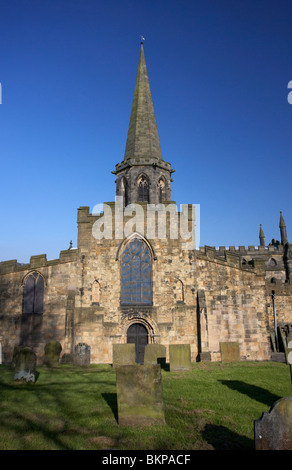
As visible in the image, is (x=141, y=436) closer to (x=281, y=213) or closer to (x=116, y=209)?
(x=116, y=209)

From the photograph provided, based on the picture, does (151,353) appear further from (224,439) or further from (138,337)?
(224,439)

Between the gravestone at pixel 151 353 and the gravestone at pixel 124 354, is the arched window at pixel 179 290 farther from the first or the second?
the gravestone at pixel 124 354

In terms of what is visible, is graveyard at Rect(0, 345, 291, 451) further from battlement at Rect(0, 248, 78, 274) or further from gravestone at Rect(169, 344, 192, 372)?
battlement at Rect(0, 248, 78, 274)

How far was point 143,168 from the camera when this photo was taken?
26516 millimetres

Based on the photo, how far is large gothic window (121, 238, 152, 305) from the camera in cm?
2005

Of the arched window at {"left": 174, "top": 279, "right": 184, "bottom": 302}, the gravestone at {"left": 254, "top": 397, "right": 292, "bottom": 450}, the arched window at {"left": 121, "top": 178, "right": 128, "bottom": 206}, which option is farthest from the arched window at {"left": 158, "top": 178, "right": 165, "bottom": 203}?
the gravestone at {"left": 254, "top": 397, "right": 292, "bottom": 450}

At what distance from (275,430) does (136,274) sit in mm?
15167

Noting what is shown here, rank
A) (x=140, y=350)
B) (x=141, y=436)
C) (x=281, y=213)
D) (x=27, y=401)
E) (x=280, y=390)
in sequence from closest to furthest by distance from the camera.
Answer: (x=141, y=436) → (x=27, y=401) → (x=280, y=390) → (x=140, y=350) → (x=281, y=213)

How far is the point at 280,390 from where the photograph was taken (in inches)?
427

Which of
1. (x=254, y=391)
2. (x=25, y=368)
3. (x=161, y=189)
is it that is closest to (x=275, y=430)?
(x=254, y=391)

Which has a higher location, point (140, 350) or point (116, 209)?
point (116, 209)

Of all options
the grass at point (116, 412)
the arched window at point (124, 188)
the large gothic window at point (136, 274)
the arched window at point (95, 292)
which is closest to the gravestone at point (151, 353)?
the grass at point (116, 412)

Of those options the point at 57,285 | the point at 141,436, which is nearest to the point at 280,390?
the point at 141,436
